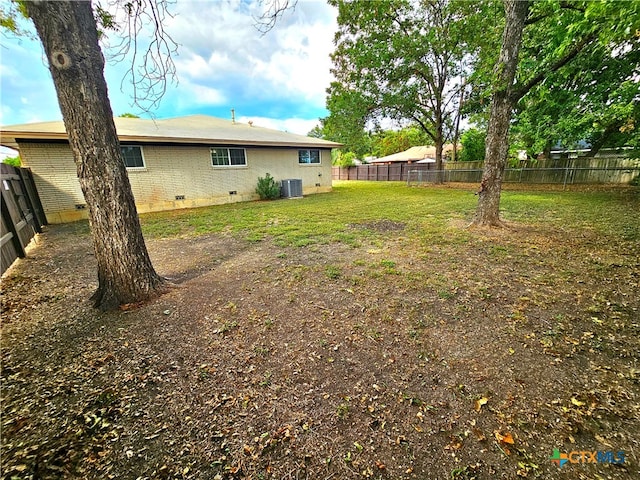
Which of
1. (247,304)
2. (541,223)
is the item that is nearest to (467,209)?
(541,223)

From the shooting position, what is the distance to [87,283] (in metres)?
3.79

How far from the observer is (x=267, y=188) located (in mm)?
12211

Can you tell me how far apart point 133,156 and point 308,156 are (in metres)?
7.94

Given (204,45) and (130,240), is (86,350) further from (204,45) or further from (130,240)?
(204,45)

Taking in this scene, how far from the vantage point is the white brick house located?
7898 millimetres

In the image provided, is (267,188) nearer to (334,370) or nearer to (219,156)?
(219,156)

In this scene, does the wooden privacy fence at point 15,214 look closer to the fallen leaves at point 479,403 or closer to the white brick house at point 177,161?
the white brick house at point 177,161

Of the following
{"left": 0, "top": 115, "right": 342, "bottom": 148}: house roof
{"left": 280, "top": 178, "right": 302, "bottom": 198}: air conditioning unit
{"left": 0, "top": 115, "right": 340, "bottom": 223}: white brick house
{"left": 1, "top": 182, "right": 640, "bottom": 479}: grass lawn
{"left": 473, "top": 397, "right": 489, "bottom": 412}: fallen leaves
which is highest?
{"left": 0, "top": 115, "right": 342, "bottom": 148}: house roof

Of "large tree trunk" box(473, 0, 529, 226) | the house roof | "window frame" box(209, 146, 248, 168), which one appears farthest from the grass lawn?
"window frame" box(209, 146, 248, 168)

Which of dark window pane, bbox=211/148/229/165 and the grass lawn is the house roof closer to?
dark window pane, bbox=211/148/229/165

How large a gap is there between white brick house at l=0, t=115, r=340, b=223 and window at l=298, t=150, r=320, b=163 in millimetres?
51

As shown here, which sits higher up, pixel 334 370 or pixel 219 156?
pixel 219 156

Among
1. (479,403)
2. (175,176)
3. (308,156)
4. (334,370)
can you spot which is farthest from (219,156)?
(479,403)

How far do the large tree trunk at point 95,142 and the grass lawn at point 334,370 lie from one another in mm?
454
